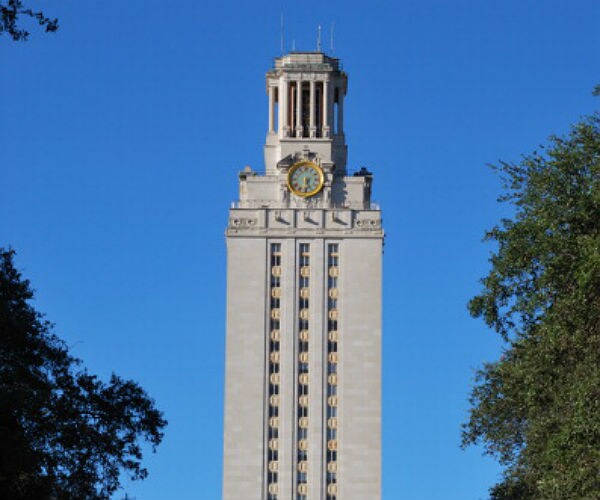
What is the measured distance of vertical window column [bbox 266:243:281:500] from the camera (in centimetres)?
15838

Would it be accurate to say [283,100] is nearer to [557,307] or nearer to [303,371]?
[303,371]

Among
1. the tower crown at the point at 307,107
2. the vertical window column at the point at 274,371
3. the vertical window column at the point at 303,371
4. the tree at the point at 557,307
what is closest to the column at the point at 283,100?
the tower crown at the point at 307,107

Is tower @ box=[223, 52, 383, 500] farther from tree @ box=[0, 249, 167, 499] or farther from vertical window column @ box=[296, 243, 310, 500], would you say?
tree @ box=[0, 249, 167, 499]

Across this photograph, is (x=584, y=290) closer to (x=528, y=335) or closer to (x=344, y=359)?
(x=528, y=335)

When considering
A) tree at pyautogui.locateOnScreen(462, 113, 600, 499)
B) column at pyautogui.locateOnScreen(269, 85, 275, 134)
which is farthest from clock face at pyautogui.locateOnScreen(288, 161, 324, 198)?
tree at pyautogui.locateOnScreen(462, 113, 600, 499)

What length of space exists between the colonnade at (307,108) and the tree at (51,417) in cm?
Result: 10232

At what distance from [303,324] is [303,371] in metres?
4.52

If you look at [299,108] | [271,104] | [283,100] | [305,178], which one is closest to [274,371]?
[305,178]

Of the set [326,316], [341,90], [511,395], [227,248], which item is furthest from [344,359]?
[511,395]

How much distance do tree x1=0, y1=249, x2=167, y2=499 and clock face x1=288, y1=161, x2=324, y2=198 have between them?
98.0 meters

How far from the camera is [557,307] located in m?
62.2

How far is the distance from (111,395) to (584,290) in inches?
764

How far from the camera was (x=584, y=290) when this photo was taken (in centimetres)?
5978

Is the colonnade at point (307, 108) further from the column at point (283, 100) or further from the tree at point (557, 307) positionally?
the tree at point (557, 307)
